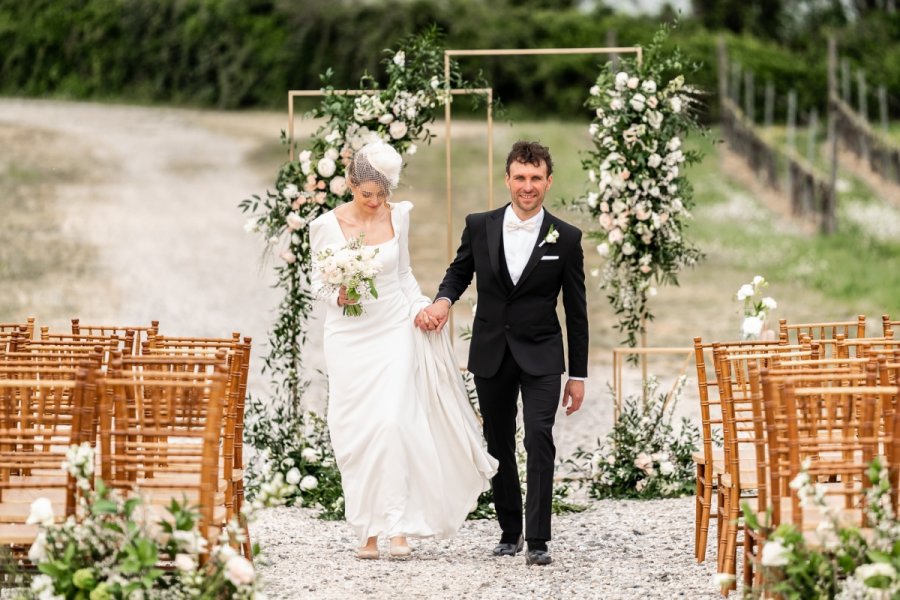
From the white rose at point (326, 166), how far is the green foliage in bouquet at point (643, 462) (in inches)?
80.2

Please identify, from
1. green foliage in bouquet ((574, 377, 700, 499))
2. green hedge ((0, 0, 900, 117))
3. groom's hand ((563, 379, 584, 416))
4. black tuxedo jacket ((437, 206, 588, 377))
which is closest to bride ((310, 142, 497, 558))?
black tuxedo jacket ((437, 206, 588, 377))

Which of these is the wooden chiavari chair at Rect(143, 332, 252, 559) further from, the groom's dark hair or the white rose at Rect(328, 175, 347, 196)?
the white rose at Rect(328, 175, 347, 196)

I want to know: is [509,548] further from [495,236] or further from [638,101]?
[638,101]

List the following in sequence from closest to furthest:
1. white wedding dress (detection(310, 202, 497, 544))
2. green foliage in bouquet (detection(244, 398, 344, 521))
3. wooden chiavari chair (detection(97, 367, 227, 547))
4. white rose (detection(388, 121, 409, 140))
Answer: wooden chiavari chair (detection(97, 367, 227, 547)) → white wedding dress (detection(310, 202, 497, 544)) → green foliage in bouquet (detection(244, 398, 344, 521)) → white rose (detection(388, 121, 409, 140))

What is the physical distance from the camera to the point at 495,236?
6.48 metres

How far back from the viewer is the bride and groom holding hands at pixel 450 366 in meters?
6.37

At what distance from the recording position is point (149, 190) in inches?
1049

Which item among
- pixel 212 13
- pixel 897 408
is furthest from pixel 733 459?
pixel 212 13

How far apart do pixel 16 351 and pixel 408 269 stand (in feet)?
5.73

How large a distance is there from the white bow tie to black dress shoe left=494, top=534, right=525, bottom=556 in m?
1.39

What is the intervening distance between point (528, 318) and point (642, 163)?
7.17 ft

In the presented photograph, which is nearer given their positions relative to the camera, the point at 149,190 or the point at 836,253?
the point at 836,253

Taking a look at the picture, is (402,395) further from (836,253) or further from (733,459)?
(836,253)

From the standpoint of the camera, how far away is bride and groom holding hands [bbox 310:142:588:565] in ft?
20.9
